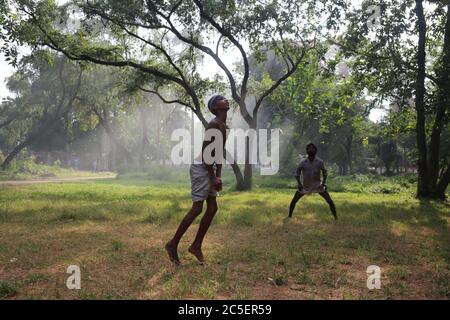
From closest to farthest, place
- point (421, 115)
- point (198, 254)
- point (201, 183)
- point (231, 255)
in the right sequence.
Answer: point (201, 183) → point (198, 254) → point (231, 255) → point (421, 115)

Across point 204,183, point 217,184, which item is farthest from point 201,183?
point 217,184

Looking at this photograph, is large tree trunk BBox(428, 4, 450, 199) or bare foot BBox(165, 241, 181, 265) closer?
bare foot BBox(165, 241, 181, 265)

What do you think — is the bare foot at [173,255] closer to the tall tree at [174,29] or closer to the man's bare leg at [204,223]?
the man's bare leg at [204,223]

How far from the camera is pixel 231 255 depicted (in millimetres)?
6191

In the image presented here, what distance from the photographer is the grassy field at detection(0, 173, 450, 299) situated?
4.43m

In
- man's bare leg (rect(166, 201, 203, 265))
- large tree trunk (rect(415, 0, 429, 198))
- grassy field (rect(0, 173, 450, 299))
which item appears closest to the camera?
grassy field (rect(0, 173, 450, 299))

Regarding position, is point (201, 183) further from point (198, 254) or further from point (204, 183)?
point (198, 254)

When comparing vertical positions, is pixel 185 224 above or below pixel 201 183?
below

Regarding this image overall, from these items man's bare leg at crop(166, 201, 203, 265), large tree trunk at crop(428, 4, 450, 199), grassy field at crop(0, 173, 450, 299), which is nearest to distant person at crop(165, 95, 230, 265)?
man's bare leg at crop(166, 201, 203, 265)

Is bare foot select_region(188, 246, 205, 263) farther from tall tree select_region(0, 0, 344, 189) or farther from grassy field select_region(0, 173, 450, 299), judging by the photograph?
tall tree select_region(0, 0, 344, 189)

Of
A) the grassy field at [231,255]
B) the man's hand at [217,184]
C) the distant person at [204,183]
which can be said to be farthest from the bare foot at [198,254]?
the man's hand at [217,184]

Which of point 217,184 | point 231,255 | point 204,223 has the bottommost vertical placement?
point 231,255

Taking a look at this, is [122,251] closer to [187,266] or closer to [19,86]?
[187,266]
